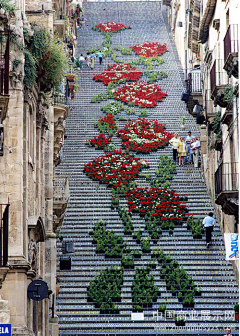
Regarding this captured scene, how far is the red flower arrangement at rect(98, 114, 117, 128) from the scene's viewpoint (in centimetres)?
4005

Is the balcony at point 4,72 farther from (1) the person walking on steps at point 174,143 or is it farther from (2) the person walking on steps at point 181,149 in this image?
(1) the person walking on steps at point 174,143

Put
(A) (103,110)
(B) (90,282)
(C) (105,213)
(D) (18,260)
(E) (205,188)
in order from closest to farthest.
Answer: (D) (18,260)
(B) (90,282)
(C) (105,213)
(E) (205,188)
(A) (103,110)

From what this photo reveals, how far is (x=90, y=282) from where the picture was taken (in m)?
26.5

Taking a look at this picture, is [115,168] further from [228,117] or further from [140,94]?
[140,94]

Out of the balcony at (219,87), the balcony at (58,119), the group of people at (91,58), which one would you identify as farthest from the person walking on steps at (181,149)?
the group of people at (91,58)

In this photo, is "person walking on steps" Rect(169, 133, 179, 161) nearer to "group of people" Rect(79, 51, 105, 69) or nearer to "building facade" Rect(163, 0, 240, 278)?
"building facade" Rect(163, 0, 240, 278)

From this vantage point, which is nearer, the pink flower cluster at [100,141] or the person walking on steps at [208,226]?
the person walking on steps at [208,226]

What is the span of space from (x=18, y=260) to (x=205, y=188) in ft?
57.7

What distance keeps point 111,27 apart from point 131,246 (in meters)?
32.5

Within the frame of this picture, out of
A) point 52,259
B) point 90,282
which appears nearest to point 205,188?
point 90,282

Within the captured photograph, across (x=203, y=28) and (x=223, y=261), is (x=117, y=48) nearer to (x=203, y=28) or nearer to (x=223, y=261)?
(x=203, y=28)

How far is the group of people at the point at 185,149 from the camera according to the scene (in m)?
35.8

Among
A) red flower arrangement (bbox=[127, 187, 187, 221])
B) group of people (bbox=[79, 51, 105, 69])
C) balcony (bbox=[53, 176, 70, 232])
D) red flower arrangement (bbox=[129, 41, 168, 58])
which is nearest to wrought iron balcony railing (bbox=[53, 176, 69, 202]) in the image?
balcony (bbox=[53, 176, 70, 232])

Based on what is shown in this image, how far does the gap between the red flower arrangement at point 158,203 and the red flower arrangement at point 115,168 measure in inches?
52.6
